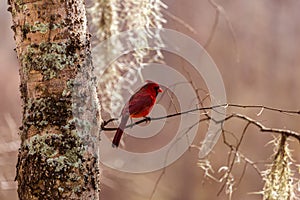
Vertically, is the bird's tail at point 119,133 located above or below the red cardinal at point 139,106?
below

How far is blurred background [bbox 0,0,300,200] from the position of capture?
465 centimetres

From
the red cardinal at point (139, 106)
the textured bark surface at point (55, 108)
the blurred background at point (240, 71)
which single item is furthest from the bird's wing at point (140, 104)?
the blurred background at point (240, 71)

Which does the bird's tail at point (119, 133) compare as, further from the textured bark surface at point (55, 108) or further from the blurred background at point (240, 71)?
the blurred background at point (240, 71)

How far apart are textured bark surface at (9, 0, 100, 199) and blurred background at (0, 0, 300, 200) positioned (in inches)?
134

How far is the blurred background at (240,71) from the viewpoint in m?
4.65

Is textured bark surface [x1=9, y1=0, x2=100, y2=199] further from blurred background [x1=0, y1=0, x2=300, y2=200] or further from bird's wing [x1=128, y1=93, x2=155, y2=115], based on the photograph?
blurred background [x1=0, y1=0, x2=300, y2=200]

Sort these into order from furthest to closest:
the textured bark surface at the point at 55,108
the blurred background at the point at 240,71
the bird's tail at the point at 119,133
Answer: the blurred background at the point at 240,71 < the bird's tail at the point at 119,133 < the textured bark surface at the point at 55,108

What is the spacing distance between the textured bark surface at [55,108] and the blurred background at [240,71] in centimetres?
340

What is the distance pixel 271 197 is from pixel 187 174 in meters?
3.72

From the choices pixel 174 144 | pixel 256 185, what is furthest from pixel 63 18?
pixel 256 185

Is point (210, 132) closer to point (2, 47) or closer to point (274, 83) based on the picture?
point (2, 47)

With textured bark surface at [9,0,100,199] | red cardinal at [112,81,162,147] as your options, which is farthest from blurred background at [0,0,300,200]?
textured bark surface at [9,0,100,199]

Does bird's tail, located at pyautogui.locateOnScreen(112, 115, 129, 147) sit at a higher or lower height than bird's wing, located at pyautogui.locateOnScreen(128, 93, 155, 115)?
lower

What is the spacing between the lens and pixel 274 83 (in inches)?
207
